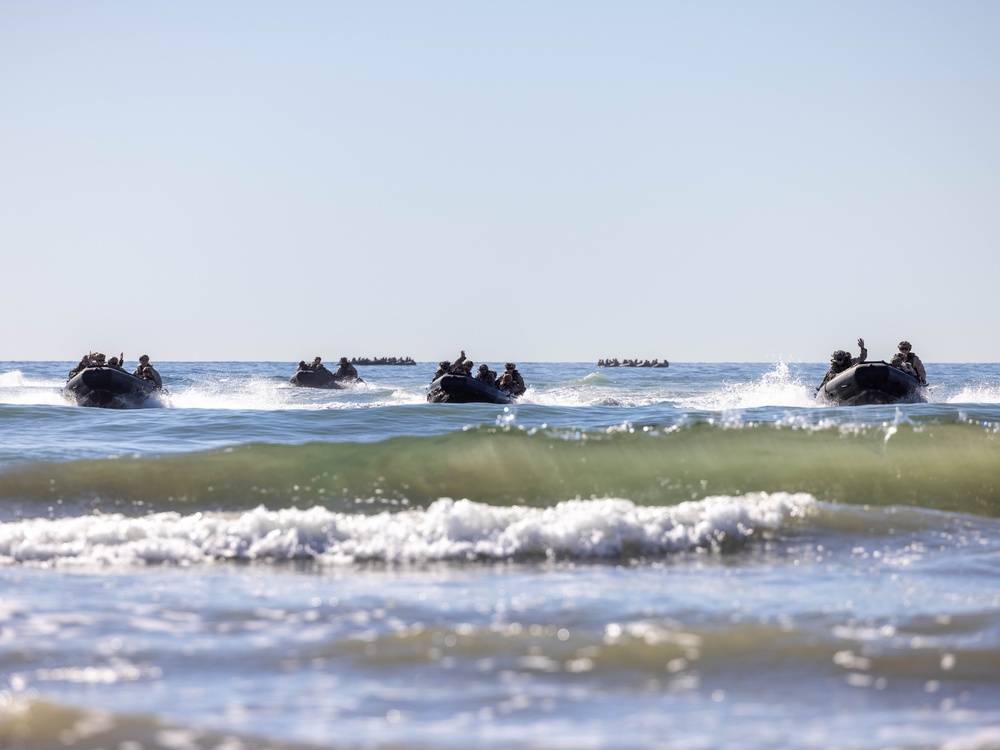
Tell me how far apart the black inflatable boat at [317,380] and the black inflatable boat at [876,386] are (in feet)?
76.7

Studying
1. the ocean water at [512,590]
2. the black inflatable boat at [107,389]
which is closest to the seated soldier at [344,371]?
the black inflatable boat at [107,389]

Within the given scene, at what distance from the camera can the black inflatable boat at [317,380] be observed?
42094 mm

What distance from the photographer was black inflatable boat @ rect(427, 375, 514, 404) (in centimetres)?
2544

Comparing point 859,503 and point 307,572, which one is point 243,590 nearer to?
point 307,572

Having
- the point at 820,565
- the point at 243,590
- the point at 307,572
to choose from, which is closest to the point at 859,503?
the point at 820,565

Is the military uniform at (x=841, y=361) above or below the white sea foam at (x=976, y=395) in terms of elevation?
above

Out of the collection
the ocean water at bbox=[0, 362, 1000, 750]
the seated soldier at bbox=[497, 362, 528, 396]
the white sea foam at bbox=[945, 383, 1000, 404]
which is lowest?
the ocean water at bbox=[0, 362, 1000, 750]

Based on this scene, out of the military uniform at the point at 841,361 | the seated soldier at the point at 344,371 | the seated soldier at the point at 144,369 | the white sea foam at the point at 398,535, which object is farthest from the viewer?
the seated soldier at the point at 344,371

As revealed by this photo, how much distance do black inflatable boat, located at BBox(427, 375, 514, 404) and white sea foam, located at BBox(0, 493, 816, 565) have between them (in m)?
16.3

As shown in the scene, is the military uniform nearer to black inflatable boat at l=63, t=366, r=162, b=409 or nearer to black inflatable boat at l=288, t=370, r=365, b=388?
black inflatable boat at l=63, t=366, r=162, b=409

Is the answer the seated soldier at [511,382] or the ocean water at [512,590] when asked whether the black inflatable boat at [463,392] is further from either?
the ocean water at [512,590]

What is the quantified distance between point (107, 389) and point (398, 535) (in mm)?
18822

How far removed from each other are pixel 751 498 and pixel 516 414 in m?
9.71

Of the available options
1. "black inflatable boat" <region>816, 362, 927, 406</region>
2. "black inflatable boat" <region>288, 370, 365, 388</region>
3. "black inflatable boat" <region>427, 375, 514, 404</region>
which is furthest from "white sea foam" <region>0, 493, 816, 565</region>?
"black inflatable boat" <region>288, 370, 365, 388</region>
